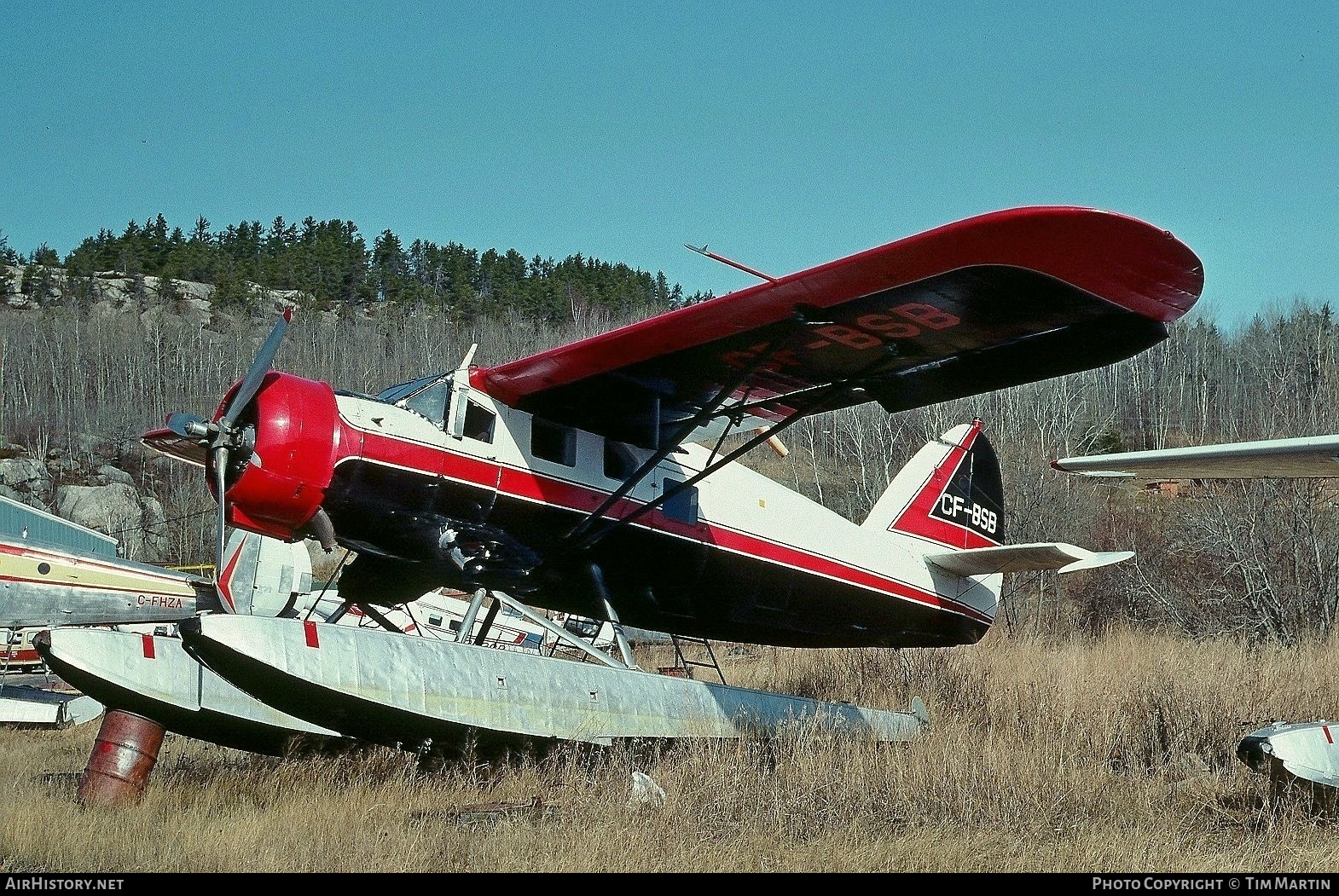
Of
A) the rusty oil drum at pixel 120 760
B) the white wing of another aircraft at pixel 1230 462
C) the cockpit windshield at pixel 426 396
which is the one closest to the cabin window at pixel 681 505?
the cockpit windshield at pixel 426 396

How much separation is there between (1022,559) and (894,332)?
393 cm

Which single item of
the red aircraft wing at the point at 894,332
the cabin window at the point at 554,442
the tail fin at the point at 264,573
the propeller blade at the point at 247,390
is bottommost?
the tail fin at the point at 264,573

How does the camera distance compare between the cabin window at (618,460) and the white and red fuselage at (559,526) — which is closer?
the white and red fuselage at (559,526)

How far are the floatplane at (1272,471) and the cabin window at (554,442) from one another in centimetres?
360

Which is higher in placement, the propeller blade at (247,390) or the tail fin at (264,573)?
the propeller blade at (247,390)

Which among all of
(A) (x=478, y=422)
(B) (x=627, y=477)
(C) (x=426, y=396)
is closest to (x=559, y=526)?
(B) (x=627, y=477)

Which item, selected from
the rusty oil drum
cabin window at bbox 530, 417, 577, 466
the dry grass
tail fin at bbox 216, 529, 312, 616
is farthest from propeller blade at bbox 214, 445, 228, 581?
tail fin at bbox 216, 529, 312, 616

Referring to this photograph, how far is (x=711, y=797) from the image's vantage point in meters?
7.06

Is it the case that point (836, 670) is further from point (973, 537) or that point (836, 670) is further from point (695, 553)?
point (695, 553)

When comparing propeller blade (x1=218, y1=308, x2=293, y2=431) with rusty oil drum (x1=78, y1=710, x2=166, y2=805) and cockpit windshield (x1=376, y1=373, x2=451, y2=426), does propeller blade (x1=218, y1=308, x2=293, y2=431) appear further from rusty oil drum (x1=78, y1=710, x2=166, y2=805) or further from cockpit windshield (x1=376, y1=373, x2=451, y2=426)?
rusty oil drum (x1=78, y1=710, x2=166, y2=805)

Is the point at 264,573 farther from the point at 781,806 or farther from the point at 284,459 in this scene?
the point at 781,806

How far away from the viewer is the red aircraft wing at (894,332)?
20.0 feet

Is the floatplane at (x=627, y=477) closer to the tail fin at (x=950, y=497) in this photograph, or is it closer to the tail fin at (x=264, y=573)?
the tail fin at (x=950, y=497)
